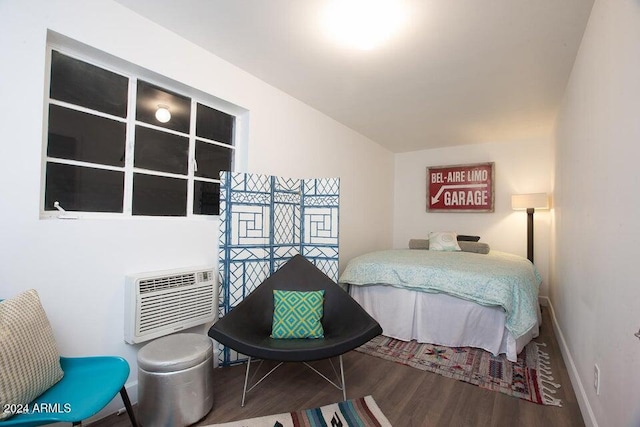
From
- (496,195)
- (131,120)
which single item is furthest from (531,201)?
(131,120)

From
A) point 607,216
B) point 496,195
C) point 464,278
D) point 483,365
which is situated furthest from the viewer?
point 496,195

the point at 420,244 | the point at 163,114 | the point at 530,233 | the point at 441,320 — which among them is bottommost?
the point at 441,320

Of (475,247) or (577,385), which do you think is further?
(475,247)

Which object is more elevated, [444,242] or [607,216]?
[607,216]

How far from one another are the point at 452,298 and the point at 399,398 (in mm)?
1187

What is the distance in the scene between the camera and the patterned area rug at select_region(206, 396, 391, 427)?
1.69m

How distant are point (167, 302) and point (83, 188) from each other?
2.93ft

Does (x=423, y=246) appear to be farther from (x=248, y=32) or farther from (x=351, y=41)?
(x=248, y=32)

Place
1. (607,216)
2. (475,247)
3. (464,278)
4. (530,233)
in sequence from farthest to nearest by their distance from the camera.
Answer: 1. (530,233)
2. (475,247)
3. (464,278)
4. (607,216)

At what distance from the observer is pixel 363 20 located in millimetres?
1894

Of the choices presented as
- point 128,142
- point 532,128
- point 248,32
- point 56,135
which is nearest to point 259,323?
point 128,142

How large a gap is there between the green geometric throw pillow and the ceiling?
1.92 metres

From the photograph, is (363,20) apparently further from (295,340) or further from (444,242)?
(444,242)

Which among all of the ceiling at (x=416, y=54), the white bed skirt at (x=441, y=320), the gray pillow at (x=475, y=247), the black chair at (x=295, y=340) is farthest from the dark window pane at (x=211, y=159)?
the gray pillow at (x=475, y=247)
